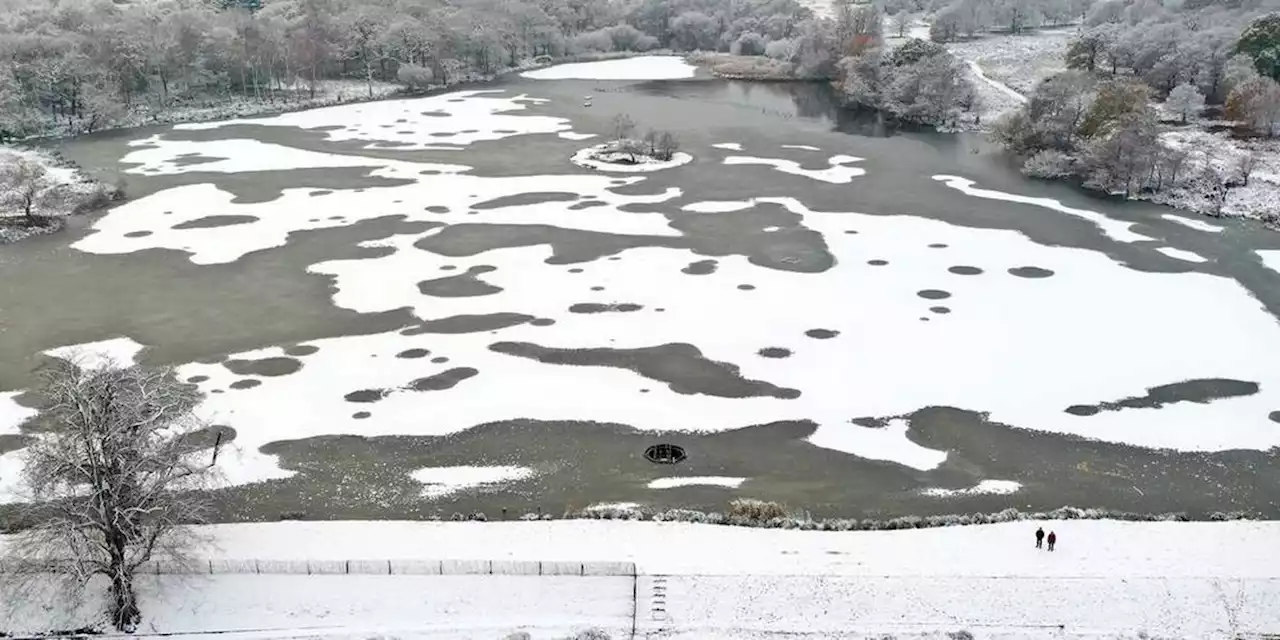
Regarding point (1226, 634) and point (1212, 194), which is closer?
point (1226, 634)

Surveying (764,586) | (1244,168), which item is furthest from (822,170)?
(764,586)

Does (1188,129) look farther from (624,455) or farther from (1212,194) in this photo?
(624,455)

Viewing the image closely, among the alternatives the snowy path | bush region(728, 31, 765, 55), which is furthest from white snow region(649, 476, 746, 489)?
bush region(728, 31, 765, 55)

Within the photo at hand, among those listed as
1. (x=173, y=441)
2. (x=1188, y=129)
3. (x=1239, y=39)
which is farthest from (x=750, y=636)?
(x=1239, y=39)

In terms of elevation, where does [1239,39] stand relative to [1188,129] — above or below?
above

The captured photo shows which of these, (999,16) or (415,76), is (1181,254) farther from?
(999,16)

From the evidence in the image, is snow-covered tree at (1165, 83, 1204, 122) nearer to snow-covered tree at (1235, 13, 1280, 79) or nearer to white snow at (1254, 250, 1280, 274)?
snow-covered tree at (1235, 13, 1280, 79)
